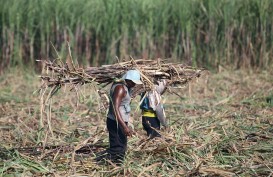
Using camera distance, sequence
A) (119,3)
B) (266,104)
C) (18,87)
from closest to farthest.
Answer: (266,104) → (18,87) → (119,3)

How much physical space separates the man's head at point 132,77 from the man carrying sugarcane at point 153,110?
0.60 metres

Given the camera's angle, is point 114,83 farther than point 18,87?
No

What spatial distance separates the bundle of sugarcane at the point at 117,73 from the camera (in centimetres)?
582

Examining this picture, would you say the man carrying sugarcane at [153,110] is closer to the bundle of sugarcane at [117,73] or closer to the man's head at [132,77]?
the bundle of sugarcane at [117,73]

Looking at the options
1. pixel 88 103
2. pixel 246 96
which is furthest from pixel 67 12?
pixel 246 96

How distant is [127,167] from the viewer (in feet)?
18.4

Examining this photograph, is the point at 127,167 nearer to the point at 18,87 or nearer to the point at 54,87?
the point at 54,87

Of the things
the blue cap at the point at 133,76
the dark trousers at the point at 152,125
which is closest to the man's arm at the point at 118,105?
the blue cap at the point at 133,76

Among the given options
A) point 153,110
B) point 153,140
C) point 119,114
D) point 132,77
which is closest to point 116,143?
point 119,114

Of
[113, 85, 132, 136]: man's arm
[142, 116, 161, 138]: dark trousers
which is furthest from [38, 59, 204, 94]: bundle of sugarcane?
[142, 116, 161, 138]: dark trousers

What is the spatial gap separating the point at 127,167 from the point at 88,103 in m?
4.03

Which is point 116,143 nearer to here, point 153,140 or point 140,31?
point 153,140

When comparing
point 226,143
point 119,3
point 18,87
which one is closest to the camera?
point 226,143

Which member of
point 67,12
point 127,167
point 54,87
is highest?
point 67,12
